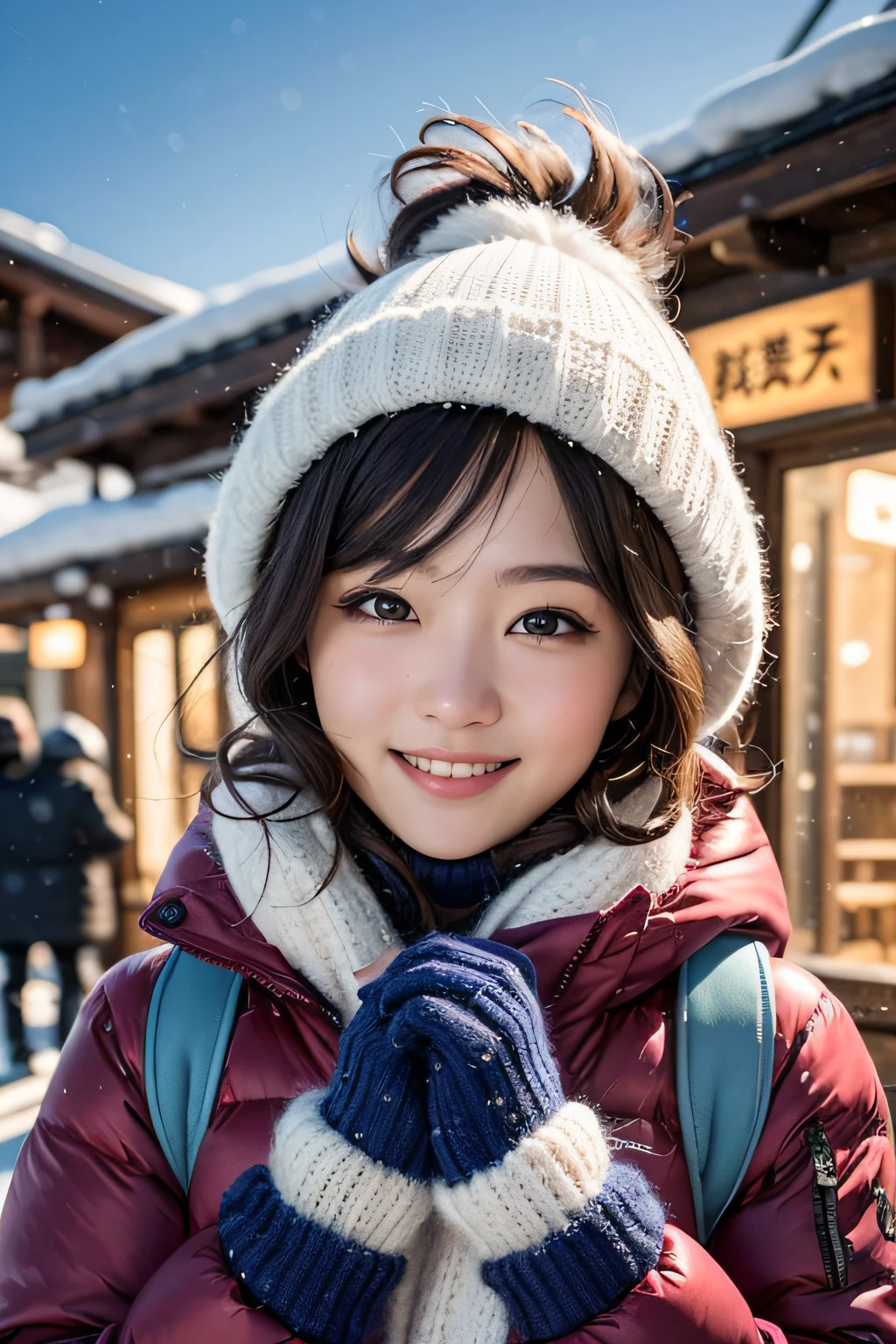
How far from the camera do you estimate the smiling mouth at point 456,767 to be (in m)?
1.12

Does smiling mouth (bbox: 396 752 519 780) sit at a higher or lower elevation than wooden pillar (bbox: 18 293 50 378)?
lower

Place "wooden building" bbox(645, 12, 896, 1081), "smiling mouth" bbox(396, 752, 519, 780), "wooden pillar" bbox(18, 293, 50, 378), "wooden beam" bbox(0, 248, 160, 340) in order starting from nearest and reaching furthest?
"smiling mouth" bbox(396, 752, 519, 780) < "wooden building" bbox(645, 12, 896, 1081) < "wooden beam" bbox(0, 248, 160, 340) < "wooden pillar" bbox(18, 293, 50, 378)

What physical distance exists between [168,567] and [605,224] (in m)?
5.94

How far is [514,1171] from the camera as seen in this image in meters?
0.86

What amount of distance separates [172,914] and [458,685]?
0.46m

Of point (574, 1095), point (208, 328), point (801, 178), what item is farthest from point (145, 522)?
point (574, 1095)

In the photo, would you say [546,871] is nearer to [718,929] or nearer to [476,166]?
[718,929]

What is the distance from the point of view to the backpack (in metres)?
1.06

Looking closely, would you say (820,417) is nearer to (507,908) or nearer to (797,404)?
(797,404)

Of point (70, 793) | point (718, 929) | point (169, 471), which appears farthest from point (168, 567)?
point (718, 929)

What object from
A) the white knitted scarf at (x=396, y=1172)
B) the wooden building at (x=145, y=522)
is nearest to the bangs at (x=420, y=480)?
the white knitted scarf at (x=396, y=1172)

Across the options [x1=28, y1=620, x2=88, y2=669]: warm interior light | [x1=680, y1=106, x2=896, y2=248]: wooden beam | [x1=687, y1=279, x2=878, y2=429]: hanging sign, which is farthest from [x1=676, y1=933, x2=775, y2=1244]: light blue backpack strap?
[x1=28, y1=620, x2=88, y2=669]: warm interior light

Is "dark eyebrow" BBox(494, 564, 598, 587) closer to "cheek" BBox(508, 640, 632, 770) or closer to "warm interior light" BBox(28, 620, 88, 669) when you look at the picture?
"cheek" BBox(508, 640, 632, 770)

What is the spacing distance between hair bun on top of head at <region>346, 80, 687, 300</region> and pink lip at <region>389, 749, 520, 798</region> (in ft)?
2.47
